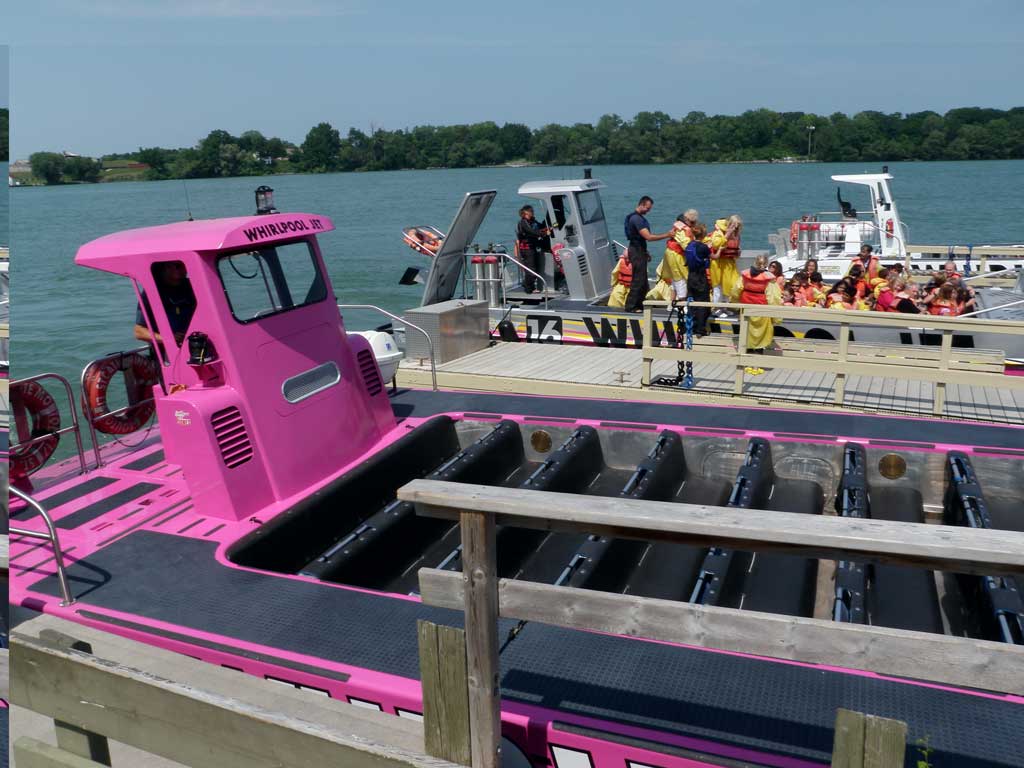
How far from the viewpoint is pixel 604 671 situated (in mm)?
3570

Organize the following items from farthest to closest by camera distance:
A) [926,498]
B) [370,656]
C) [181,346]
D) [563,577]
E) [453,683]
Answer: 1. [926,498]
2. [181,346]
3. [563,577]
4. [370,656]
5. [453,683]

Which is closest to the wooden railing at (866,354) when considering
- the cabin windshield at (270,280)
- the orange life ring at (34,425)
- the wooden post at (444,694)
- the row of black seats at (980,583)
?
the row of black seats at (980,583)

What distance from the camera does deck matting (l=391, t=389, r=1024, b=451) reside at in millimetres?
6129

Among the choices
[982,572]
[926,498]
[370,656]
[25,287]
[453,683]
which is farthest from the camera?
[25,287]

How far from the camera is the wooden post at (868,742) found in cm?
217

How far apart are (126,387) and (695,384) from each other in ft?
20.3

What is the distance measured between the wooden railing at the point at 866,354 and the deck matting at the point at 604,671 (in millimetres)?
5679

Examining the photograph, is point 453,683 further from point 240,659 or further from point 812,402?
point 812,402

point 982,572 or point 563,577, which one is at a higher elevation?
point 982,572

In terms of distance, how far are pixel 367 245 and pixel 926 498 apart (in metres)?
34.3

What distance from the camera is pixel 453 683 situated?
270 centimetres

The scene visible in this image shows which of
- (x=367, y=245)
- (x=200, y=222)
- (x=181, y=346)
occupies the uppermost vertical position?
(x=200, y=222)

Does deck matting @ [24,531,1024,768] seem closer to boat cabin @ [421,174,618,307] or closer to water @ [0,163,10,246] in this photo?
water @ [0,163,10,246]

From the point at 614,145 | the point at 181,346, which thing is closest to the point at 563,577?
the point at 181,346
